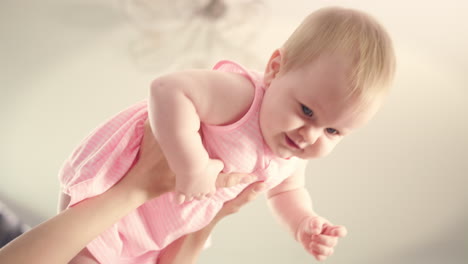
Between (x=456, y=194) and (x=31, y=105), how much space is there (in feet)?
4.67

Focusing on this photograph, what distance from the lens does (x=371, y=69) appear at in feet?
1.80

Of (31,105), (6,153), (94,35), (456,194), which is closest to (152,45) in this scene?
(94,35)

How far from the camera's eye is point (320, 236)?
69 centimetres

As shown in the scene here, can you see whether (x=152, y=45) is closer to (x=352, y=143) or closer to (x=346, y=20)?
(x=352, y=143)

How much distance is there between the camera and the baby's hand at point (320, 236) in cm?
68

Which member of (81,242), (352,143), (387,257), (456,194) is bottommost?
(387,257)

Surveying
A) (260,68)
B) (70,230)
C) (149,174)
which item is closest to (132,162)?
(149,174)

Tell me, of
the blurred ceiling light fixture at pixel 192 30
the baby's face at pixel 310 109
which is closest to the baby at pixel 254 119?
the baby's face at pixel 310 109

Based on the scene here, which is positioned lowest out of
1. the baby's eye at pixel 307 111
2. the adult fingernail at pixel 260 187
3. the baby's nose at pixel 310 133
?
the adult fingernail at pixel 260 187

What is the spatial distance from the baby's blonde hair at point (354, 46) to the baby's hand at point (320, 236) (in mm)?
248

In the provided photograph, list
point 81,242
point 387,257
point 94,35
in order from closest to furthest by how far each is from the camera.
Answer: point 81,242, point 94,35, point 387,257

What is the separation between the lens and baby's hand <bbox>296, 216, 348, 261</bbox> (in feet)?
2.24

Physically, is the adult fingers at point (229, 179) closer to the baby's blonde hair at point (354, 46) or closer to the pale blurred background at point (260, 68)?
the baby's blonde hair at point (354, 46)

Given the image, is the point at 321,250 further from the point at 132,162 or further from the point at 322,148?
the point at 132,162
